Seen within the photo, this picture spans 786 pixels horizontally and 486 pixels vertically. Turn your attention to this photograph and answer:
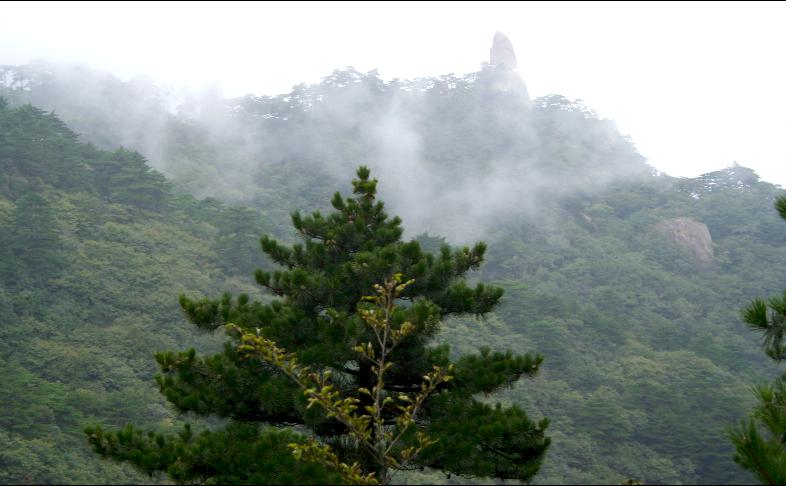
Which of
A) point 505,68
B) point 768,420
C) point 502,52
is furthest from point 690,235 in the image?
point 768,420

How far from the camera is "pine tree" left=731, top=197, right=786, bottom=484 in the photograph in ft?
10.8

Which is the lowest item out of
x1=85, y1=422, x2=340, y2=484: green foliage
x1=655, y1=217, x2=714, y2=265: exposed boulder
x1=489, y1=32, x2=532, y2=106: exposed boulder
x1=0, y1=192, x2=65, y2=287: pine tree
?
x1=85, y1=422, x2=340, y2=484: green foliage

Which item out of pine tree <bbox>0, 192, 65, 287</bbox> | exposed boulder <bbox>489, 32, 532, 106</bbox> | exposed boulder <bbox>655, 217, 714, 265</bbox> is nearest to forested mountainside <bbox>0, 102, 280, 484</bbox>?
pine tree <bbox>0, 192, 65, 287</bbox>

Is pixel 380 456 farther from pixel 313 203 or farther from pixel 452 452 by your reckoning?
pixel 313 203

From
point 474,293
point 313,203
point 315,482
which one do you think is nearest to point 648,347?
point 313,203

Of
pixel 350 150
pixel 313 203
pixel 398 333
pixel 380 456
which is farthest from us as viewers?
pixel 350 150

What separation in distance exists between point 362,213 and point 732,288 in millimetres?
37096

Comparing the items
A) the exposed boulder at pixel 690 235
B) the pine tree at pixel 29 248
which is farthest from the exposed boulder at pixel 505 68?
the pine tree at pixel 29 248

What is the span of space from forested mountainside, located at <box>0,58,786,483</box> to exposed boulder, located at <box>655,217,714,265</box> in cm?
12

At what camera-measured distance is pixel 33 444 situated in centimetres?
1683

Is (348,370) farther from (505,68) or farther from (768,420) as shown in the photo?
(505,68)

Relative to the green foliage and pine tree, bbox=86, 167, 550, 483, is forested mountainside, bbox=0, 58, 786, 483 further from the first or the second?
the green foliage

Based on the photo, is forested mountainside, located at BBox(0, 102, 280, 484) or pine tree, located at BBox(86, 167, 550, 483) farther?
forested mountainside, located at BBox(0, 102, 280, 484)

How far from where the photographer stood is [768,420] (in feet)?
13.6
